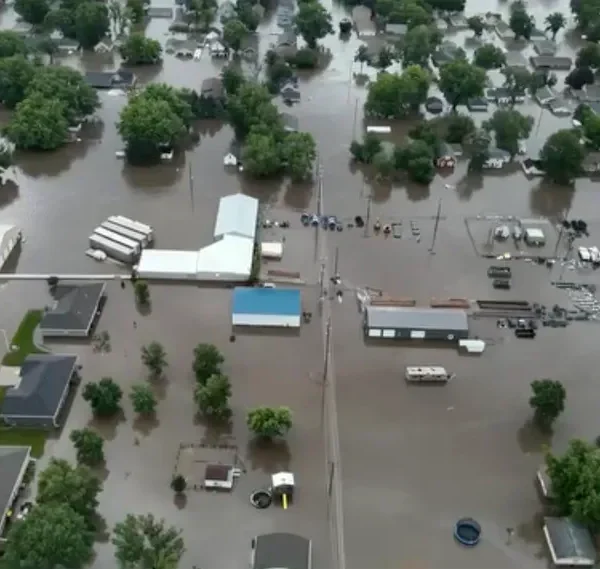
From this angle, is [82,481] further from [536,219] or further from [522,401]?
[536,219]

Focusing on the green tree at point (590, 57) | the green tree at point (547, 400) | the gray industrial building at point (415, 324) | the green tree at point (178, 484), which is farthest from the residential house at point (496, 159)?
the green tree at point (178, 484)

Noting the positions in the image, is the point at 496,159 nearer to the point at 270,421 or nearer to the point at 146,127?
the point at 146,127

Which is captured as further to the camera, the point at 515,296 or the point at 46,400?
the point at 515,296

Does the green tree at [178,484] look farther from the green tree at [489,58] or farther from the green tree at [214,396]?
the green tree at [489,58]

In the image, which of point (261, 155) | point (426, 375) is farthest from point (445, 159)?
point (426, 375)

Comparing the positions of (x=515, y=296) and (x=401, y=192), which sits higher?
(x=401, y=192)

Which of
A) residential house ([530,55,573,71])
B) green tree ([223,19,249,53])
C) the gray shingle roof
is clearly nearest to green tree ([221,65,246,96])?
green tree ([223,19,249,53])

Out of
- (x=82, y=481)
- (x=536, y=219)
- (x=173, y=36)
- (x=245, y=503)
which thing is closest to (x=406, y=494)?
(x=245, y=503)
